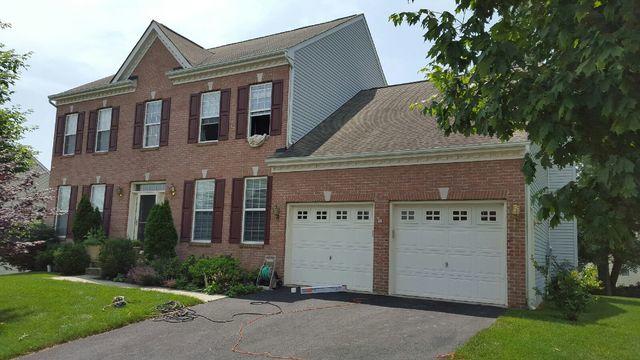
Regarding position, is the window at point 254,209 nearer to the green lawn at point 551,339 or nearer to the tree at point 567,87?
the green lawn at point 551,339

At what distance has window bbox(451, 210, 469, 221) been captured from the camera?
36.4ft

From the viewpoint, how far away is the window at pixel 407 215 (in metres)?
11.8

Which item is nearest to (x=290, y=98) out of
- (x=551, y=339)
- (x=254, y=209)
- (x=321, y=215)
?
(x=254, y=209)

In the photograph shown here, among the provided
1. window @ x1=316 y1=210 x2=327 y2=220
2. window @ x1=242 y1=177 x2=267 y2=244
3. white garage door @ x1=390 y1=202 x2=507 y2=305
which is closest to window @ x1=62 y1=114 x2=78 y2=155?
window @ x1=242 y1=177 x2=267 y2=244

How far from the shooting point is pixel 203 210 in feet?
52.3

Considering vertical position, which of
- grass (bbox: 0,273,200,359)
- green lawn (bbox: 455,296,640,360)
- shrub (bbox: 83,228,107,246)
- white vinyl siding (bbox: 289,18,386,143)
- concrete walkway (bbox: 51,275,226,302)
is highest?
white vinyl siding (bbox: 289,18,386,143)

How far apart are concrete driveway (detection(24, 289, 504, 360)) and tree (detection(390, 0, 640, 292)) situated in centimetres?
363

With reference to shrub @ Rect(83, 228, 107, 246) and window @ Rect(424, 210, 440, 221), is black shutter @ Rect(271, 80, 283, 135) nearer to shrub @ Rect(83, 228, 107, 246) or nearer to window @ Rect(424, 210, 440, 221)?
window @ Rect(424, 210, 440, 221)

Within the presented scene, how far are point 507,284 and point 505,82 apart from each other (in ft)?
21.9

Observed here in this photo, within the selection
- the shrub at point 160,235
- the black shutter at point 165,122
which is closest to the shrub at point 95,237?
the shrub at point 160,235

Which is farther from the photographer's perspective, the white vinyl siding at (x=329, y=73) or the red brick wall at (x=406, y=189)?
the white vinyl siding at (x=329, y=73)

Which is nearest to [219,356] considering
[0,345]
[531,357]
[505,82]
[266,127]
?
[0,345]

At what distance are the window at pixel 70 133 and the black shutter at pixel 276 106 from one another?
9.70 metres

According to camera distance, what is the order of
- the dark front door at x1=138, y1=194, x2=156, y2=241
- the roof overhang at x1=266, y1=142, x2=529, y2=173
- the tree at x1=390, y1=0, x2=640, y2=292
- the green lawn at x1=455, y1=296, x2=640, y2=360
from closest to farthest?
Answer: 1. the tree at x1=390, y1=0, x2=640, y2=292
2. the green lawn at x1=455, y1=296, x2=640, y2=360
3. the roof overhang at x1=266, y1=142, x2=529, y2=173
4. the dark front door at x1=138, y1=194, x2=156, y2=241
